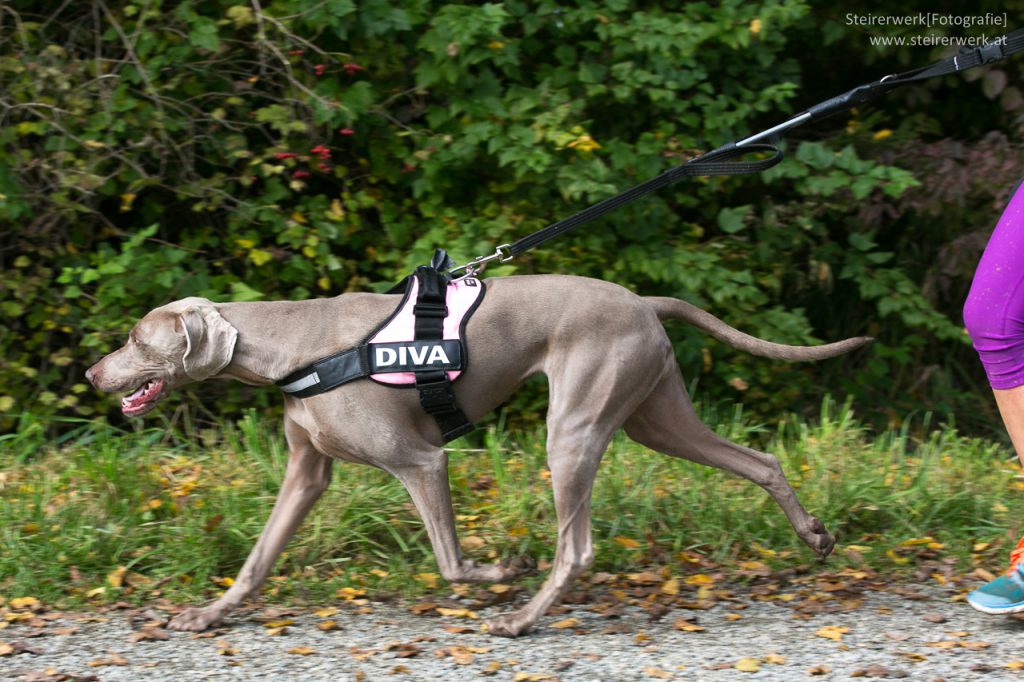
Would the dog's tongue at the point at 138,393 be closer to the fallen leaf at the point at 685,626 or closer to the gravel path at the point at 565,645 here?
the gravel path at the point at 565,645

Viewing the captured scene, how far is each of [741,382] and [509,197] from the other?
174 cm

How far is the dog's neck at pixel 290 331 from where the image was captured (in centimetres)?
425

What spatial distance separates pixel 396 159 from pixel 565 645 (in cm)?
360

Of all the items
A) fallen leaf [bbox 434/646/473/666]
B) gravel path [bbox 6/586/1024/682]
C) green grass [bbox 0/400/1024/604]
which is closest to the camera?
gravel path [bbox 6/586/1024/682]

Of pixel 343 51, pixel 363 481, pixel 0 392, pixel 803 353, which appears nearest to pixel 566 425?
pixel 803 353

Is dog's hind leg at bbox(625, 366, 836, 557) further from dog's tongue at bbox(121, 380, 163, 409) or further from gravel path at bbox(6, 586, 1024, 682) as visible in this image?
dog's tongue at bbox(121, 380, 163, 409)

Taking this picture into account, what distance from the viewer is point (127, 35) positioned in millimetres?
6625

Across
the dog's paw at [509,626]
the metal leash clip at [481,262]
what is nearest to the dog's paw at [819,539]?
the dog's paw at [509,626]

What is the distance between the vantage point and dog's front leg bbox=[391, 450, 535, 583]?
425cm

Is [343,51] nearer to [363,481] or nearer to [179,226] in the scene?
[179,226]

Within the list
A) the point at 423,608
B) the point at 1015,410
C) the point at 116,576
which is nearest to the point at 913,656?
the point at 1015,410

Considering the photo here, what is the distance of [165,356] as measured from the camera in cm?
421

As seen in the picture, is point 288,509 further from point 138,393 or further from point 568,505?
point 568,505

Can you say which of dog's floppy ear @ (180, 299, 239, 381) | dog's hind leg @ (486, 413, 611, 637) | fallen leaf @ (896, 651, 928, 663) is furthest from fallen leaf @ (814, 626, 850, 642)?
dog's floppy ear @ (180, 299, 239, 381)
